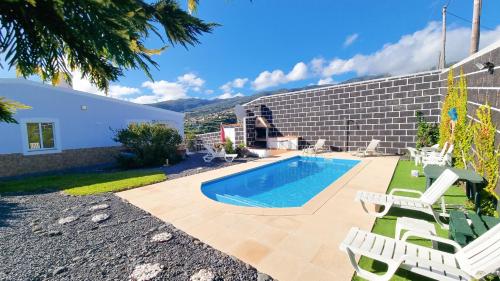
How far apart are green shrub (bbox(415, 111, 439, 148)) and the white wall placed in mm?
16280

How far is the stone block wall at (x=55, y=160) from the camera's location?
10492 millimetres

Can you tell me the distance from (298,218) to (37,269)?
170 inches

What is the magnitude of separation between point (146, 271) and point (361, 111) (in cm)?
1363

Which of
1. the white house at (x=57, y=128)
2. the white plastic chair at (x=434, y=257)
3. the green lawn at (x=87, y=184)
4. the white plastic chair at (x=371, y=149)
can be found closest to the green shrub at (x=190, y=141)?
the white house at (x=57, y=128)

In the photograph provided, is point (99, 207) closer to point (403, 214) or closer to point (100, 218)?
point (100, 218)

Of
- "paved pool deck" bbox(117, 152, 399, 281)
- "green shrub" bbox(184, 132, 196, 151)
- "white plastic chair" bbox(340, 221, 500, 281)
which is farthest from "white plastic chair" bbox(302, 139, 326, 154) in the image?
"white plastic chair" bbox(340, 221, 500, 281)

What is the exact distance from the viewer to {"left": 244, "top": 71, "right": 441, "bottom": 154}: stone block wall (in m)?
11.6

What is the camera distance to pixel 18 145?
10641 mm

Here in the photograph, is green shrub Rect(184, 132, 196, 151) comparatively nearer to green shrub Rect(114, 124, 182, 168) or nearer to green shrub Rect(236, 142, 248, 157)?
green shrub Rect(236, 142, 248, 157)

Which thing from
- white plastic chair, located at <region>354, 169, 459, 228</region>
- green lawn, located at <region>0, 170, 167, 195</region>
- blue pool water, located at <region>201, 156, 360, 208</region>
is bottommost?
blue pool water, located at <region>201, 156, 360, 208</region>

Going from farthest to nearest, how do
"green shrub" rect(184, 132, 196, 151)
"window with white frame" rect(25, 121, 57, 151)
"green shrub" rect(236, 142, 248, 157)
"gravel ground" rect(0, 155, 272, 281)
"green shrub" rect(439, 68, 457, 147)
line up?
"green shrub" rect(184, 132, 196, 151)
"green shrub" rect(236, 142, 248, 157)
"window with white frame" rect(25, 121, 57, 151)
"green shrub" rect(439, 68, 457, 147)
"gravel ground" rect(0, 155, 272, 281)

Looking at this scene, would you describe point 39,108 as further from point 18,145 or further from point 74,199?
point 74,199

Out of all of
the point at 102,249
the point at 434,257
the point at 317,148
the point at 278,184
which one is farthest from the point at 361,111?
the point at 102,249

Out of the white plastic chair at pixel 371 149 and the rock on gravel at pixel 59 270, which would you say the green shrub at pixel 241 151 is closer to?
the white plastic chair at pixel 371 149
